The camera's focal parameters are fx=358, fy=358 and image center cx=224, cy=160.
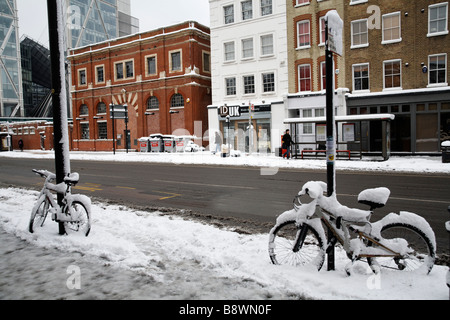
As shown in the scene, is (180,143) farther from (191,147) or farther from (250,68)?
(250,68)

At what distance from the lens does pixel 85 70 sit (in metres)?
43.9

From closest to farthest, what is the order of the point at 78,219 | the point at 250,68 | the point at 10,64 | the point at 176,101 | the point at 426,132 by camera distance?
the point at 78,219
the point at 426,132
the point at 250,68
the point at 176,101
the point at 10,64

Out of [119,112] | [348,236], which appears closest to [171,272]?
[348,236]

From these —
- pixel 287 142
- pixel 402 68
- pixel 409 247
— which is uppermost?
pixel 402 68

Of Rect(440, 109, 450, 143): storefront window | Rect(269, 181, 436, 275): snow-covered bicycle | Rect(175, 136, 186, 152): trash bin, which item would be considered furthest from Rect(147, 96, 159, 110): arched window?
Rect(269, 181, 436, 275): snow-covered bicycle

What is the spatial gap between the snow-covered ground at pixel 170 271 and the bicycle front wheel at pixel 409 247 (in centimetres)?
13

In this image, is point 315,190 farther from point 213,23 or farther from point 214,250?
point 213,23

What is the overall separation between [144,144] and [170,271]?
31.7 metres

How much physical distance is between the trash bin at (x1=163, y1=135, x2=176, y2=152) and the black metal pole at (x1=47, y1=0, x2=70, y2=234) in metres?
27.5

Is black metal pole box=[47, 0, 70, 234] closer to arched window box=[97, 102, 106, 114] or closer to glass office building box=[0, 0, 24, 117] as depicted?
arched window box=[97, 102, 106, 114]

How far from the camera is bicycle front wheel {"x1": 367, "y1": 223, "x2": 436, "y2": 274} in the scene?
157 inches

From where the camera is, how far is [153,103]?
125 feet

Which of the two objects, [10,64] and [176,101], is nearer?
[176,101]

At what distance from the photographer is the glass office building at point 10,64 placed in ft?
252
